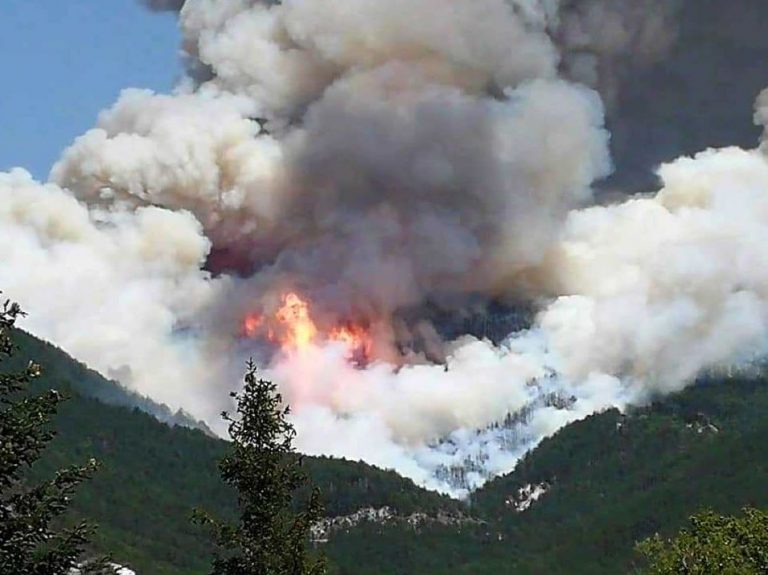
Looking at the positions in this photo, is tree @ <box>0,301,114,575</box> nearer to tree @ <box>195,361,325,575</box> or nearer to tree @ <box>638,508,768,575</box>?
tree @ <box>195,361,325,575</box>

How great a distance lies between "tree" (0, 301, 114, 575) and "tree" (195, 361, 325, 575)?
9.14 m

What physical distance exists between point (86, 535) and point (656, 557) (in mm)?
45481

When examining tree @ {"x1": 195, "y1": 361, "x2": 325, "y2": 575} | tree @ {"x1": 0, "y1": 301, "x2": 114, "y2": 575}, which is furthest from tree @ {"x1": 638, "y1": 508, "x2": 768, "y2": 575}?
Result: tree @ {"x1": 0, "y1": 301, "x2": 114, "y2": 575}

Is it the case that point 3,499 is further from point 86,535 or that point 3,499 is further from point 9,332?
point 9,332

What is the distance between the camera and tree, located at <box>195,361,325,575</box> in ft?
91.5

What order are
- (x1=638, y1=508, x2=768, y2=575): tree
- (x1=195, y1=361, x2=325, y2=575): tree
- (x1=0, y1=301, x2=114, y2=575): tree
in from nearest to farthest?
(x1=0, y1=301, x2=114, y2=575): tree, (x1=195, y1=361, x2=325, y2=575): tree, (x1=638, y1=508, x2=768, y2=575): tree

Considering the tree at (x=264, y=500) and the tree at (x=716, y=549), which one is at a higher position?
the tree at (x=716, y=549)

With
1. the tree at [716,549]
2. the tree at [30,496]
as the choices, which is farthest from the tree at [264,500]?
the tree at [716,549]

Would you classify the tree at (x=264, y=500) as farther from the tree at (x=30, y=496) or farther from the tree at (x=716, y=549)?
the tree at (x=716, y=549)

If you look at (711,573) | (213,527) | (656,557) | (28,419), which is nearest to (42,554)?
(28,419)

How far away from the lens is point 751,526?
56719 millimetres

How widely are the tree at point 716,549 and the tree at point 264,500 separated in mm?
28562

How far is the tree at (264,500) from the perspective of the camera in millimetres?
27891

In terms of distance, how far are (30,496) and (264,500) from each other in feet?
38.6
